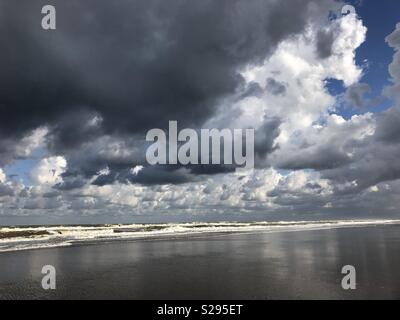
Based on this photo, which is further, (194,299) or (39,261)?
(39,261)

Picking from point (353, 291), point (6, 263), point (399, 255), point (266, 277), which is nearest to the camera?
point (353, 291)

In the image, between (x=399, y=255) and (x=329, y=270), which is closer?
(x=329, y=270)

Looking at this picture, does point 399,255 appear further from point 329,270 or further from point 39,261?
point 39,261

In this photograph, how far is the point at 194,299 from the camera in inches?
950

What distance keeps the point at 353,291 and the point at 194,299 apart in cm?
1113

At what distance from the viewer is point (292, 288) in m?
26.6
